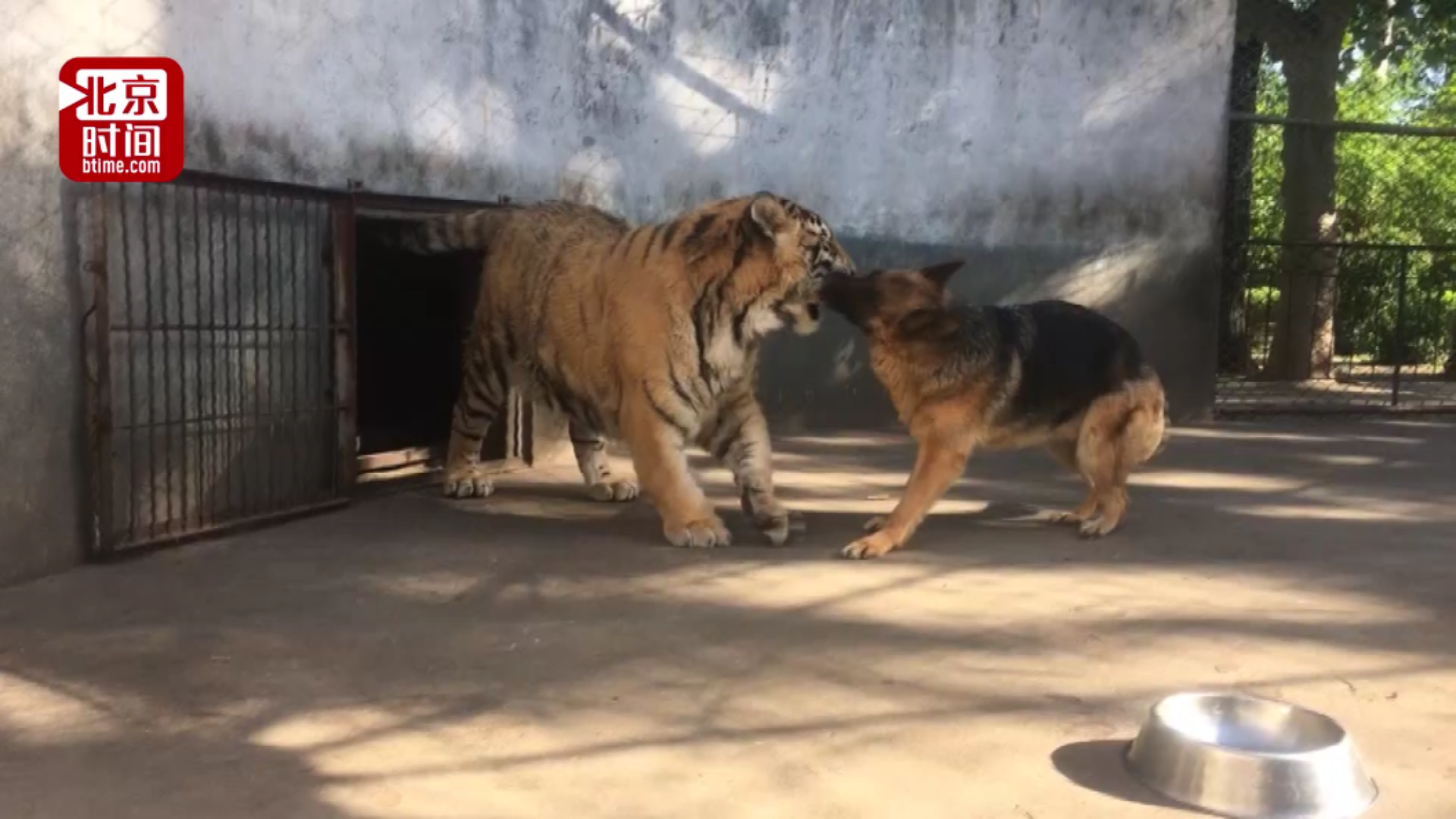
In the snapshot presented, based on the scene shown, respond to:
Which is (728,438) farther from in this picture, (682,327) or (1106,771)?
(1106,771)

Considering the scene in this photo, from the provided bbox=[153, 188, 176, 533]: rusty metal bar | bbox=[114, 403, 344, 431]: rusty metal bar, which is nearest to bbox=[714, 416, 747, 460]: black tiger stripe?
bbox=[114, 403, 344, 431]: rusty metal bar

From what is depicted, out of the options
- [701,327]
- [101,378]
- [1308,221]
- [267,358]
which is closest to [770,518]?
[701,327]

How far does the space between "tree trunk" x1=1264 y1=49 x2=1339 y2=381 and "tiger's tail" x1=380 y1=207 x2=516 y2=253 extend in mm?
8653

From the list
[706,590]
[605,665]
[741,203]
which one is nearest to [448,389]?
[741,203]

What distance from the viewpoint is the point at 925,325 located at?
17.7 feet

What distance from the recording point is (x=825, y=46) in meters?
8.84

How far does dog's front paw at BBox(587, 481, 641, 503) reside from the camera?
21.5 ft

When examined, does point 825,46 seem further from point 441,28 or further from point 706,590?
point 706,590

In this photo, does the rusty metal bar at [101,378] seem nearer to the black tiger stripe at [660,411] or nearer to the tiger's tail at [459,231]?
the tiger's tail at [459,231]

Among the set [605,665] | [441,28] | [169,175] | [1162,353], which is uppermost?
[441,28]

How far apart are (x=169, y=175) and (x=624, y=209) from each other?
3.29 metres

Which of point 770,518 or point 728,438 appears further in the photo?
point 728,438

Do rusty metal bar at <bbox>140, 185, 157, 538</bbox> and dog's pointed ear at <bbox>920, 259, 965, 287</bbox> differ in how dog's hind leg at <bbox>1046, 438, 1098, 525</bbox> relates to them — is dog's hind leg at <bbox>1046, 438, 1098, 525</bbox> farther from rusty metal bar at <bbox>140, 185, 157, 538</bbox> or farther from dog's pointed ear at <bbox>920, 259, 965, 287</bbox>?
rusty metal bar at <bbox>140, 185, 157, 538</bbox>

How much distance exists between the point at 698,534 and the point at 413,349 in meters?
3.76
